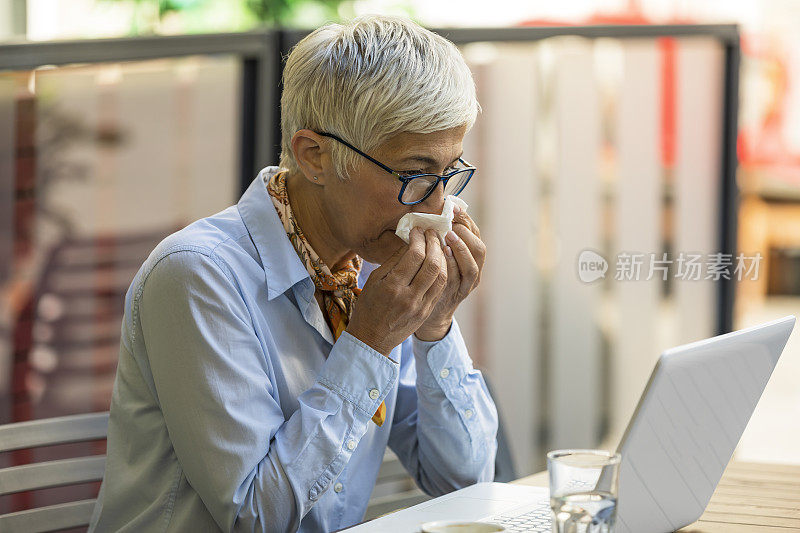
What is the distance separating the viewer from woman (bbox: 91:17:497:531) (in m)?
1.38

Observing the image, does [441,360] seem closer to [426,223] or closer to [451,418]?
[451,418]

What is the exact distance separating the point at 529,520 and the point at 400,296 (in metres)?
0.38

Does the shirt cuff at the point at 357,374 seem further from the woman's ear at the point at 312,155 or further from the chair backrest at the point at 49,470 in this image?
the chair backrest at the point at 49,470

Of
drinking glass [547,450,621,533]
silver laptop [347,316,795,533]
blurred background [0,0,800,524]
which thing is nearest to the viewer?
drinking glass [547,450,621,533]

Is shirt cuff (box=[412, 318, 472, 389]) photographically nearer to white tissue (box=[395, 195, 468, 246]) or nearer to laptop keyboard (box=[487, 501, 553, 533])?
white tissue (box=[395, 195, 468, 246])

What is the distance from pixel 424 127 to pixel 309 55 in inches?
8.9

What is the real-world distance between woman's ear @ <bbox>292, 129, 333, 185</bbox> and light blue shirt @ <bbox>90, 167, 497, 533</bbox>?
88mm

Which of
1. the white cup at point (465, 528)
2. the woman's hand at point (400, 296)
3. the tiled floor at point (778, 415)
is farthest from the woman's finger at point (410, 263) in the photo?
the tiled floor at point (778, 415)

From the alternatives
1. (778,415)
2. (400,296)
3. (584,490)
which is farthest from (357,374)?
(778,415)

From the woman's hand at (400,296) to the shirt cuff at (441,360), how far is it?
153mm

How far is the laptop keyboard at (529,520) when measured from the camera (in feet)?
4.15

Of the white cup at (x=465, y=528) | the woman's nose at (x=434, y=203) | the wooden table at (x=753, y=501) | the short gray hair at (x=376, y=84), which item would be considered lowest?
the wooden table at (x=753, y=501)

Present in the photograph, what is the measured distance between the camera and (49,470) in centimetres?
162

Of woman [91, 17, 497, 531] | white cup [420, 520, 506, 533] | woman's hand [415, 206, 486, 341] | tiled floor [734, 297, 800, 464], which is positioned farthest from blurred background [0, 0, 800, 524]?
white cup [420, 520, 506, 533]
